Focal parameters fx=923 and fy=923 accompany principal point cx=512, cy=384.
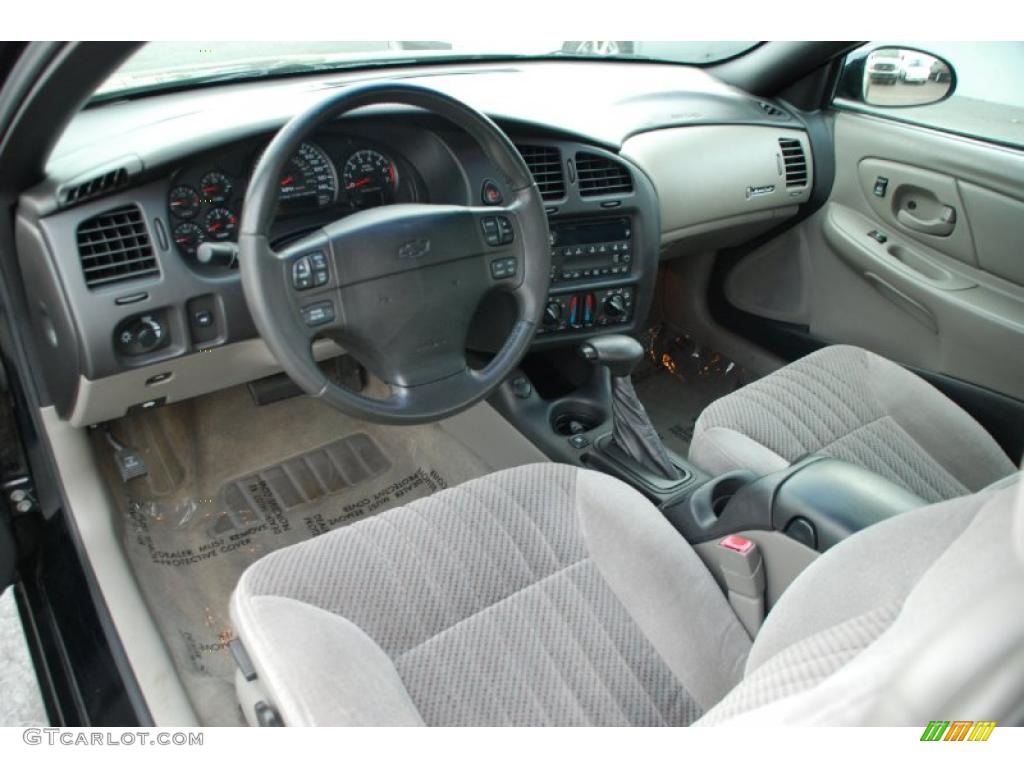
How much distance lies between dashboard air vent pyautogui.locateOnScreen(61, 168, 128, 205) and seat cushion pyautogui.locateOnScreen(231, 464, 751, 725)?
651mm

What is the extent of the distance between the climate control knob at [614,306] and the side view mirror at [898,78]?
957 millimetres

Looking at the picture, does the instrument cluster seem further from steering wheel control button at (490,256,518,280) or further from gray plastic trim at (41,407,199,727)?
gray plastic trim at (41,407,199,727)

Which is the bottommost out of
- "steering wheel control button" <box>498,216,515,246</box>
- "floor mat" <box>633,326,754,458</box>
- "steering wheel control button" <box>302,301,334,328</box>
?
"floor mat" <box>633,326,754,458</box>

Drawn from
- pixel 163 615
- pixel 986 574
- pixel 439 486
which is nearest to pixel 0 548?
A: pixel 163 615

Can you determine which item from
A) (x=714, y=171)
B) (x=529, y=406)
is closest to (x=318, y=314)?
(x=529, y=406)

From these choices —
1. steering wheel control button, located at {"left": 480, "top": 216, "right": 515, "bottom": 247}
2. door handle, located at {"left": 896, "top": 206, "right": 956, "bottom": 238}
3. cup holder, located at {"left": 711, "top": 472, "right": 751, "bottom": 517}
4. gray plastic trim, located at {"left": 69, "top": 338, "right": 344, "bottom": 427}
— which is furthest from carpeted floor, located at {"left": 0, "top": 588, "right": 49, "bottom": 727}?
door handle, located at {"left": 896, "top": 206, "right": 956, "bottom": 238}

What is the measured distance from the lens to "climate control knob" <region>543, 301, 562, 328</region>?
2.10m

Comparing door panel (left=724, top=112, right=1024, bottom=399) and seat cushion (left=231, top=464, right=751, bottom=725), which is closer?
seat cushion (left=231, top=464, right=751, bottom=725)

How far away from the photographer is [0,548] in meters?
1.72

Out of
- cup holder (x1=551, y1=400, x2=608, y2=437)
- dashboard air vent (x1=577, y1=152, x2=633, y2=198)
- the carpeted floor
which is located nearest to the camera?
the carpeted floor

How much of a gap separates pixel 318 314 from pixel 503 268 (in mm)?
344

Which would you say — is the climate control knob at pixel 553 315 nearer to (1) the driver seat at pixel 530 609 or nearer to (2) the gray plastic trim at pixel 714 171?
(2) the gray plastic trim at pixel 714 171

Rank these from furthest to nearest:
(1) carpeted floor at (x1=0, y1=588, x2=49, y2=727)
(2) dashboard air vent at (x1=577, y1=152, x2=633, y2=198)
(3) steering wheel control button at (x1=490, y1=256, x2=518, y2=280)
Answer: (2) dashboard air vent at (x1=577, y1=152, x2=633, y2=198)
(1) carpeted floor at (x1=0, y1=588, x2=49, y2=727)
(3) steering wheel control button at (x1=490, y1=256, x2=518, y2=280)

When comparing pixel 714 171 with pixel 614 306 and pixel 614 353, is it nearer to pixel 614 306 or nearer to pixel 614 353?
pixel 614 306
